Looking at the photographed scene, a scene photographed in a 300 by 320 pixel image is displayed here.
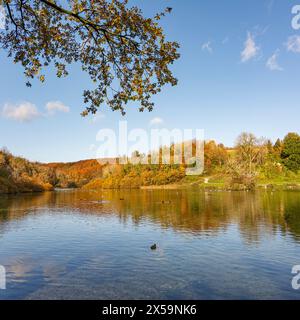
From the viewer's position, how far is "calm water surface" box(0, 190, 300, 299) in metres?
17.2

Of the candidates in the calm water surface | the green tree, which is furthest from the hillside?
the calm water surface

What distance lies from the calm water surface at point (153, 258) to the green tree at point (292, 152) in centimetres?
8701

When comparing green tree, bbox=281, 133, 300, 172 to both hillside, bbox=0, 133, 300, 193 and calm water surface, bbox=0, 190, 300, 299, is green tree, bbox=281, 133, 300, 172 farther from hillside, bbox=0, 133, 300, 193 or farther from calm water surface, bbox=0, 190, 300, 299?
calm water surface, bbox=0, 190, 300, 299

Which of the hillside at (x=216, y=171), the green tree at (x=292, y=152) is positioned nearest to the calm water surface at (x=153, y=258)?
the hillside at (x=216, y=171)

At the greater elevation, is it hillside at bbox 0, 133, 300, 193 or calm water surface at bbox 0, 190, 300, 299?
hillside at bbox 0, 133, 300, 193

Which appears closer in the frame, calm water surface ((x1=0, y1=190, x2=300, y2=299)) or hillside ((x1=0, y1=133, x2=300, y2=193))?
calm water surface ((x1=0, y1=190, x2=300, y2=299))

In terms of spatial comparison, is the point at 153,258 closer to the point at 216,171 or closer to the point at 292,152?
the point at 292,152

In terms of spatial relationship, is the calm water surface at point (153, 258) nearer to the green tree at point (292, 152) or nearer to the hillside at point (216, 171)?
the hillside at point (216, 171)

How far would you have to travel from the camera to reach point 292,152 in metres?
125

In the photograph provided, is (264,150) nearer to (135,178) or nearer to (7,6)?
(135,178)

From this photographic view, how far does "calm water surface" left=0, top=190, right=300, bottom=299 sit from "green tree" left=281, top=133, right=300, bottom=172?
87.0 meters

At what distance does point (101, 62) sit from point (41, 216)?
4001 cm

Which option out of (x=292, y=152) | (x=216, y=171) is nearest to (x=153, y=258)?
(x=292, y=152)
